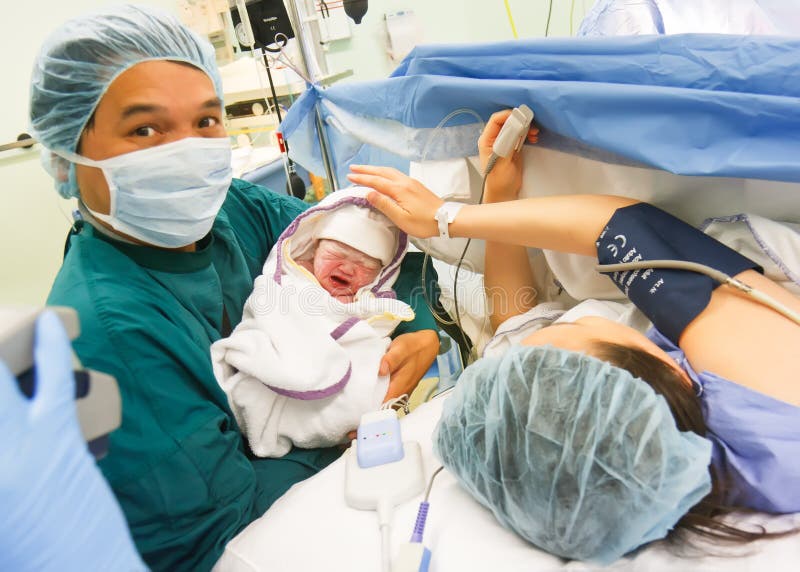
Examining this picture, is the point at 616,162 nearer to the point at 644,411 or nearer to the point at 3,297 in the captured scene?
the point at 644,411

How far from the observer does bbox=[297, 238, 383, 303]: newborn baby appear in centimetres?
123

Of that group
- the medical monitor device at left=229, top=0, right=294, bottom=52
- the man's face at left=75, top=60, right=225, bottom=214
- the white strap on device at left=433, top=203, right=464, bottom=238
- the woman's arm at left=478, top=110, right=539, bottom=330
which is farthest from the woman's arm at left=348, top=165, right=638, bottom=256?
the medical monitor device at left=229, top=0, right=294, bottom=52

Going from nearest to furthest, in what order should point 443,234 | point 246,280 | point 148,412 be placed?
point 148,412
point 443,234
point 246,280

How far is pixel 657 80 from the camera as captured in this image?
83cm

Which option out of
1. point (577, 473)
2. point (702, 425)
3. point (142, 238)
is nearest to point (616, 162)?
point (702, 425)

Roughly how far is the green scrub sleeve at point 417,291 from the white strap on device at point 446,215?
349 mm

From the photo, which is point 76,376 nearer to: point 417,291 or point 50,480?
point 50,480

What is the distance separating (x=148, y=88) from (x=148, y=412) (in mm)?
566

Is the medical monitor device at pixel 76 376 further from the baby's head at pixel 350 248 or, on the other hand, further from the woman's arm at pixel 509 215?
the baby's head at pixel 350 248

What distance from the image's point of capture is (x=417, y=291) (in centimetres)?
142

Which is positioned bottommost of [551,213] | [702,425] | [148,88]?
[702,425]

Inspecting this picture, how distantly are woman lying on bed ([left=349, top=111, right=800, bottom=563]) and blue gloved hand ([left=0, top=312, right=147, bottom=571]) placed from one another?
43 cm

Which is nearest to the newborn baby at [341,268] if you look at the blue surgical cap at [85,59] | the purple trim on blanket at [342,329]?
the purple trim on blanket at [342,329]

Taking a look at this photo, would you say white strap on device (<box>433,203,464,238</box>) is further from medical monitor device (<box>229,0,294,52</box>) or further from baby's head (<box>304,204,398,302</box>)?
medical monitor device (<box>229,0,294,52</box>)
